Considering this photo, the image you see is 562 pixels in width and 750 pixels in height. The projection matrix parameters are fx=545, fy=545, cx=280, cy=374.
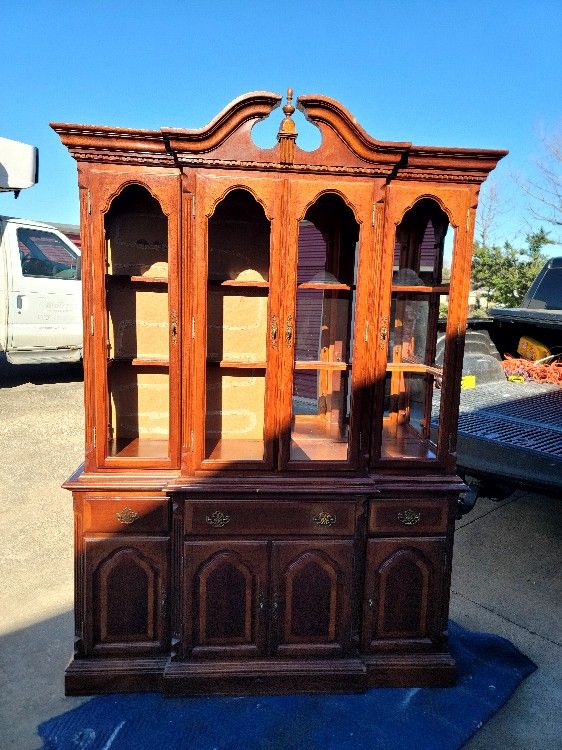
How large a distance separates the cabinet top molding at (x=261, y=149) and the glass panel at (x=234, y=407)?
109 cm

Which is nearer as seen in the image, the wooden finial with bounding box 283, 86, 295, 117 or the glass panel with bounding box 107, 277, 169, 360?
the wooden finial with bounding box 283, 86, 295, 117

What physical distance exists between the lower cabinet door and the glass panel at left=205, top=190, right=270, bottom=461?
2.06 ft

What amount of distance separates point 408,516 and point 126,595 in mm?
1387

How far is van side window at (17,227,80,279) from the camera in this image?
7871 mm

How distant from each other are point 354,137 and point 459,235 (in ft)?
2.15

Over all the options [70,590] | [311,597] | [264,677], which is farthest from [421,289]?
[70,590]

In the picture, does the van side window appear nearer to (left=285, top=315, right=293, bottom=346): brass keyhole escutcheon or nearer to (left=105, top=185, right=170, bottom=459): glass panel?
(left=105, top=185, right=170, bottom=459): glass panel

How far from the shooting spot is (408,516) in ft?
8.59

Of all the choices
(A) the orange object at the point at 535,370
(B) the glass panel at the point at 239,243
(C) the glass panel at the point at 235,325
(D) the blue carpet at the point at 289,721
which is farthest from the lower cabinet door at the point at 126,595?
(A) the orange object at the point at 535,370

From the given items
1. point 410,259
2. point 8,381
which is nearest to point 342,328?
point 410,259

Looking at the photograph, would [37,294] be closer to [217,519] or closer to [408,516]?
[217,519]

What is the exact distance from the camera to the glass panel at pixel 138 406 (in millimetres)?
2828

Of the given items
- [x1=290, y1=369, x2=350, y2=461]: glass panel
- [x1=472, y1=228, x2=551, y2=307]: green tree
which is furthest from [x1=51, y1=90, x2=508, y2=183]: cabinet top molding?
[x1=472, y1=228, x2=551, y2=307]: green tree

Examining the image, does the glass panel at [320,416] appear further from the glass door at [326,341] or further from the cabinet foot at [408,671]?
the cabinet foot at [408,671]
